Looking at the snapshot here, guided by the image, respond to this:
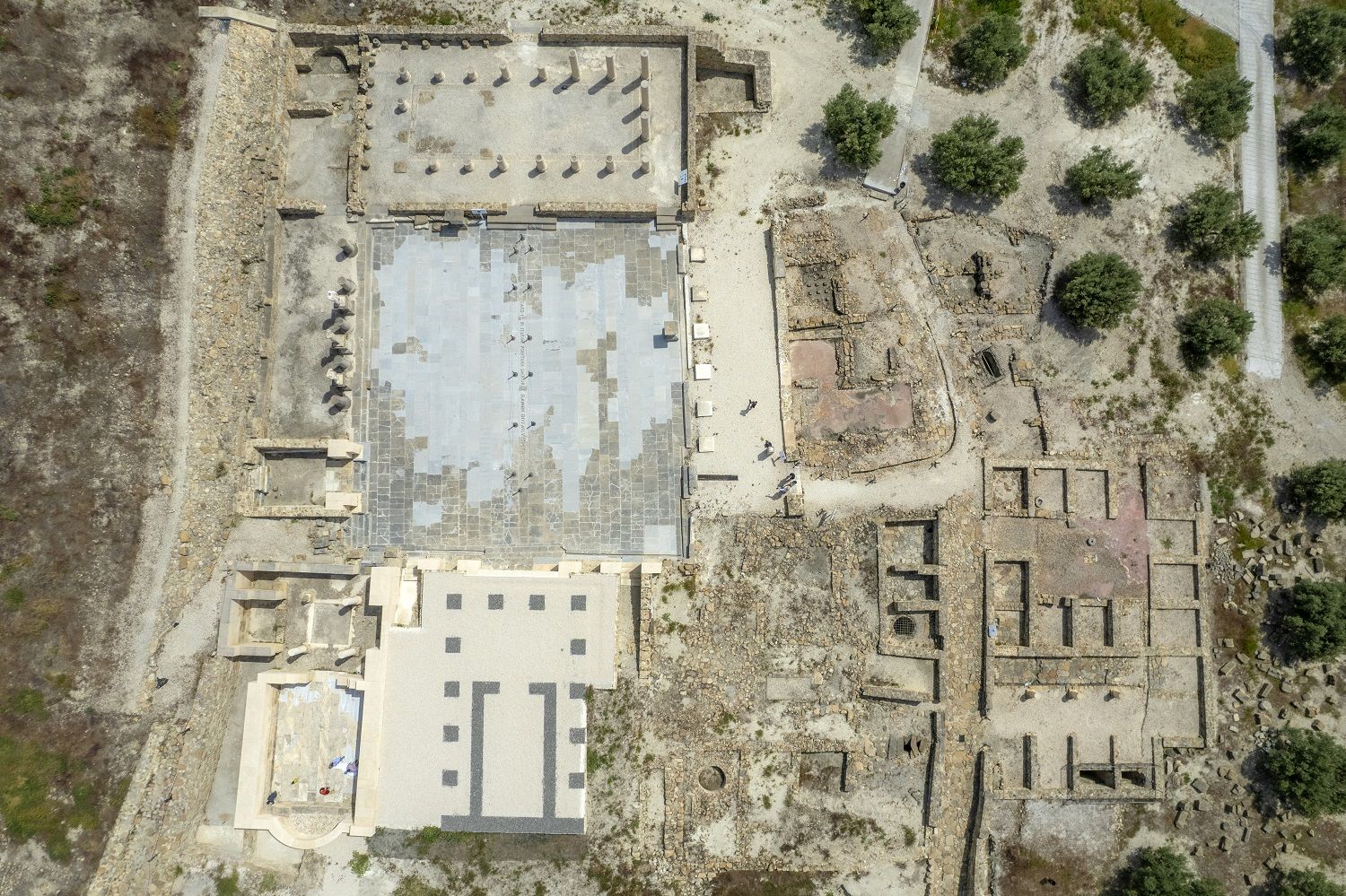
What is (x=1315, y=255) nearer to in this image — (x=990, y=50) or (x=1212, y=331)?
(x=1212, y=331)

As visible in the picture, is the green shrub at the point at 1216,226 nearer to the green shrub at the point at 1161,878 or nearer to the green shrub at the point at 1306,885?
the green shrub at the point at 1161,878

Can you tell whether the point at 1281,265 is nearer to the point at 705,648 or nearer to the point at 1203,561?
the point at 1203,561

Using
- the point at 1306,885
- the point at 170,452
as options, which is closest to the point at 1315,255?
the point at 1306,885

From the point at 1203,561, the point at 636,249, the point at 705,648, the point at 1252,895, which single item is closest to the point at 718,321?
the point at 636,249

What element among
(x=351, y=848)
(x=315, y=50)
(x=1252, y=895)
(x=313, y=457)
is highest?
(x=315, y=50)

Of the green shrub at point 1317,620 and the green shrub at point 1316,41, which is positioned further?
the green shrub at point 1316,41

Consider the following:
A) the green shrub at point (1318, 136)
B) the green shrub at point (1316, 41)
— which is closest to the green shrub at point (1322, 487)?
the green shrub at point (1318, 136)

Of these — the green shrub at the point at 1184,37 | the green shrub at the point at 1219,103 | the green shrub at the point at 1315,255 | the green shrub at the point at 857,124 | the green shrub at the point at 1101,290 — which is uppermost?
the green shrub at the point at 1184,37
